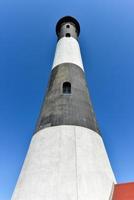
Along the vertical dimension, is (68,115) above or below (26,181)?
above

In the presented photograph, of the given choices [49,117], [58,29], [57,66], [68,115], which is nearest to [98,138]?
[68,115]

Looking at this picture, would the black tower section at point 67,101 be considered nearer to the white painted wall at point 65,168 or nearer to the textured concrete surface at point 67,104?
the textured concrete surface at point 67,104

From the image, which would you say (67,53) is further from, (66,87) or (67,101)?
(67,101)

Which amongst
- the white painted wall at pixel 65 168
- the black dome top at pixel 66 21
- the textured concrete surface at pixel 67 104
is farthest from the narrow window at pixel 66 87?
the black dome top at pixel 66 21

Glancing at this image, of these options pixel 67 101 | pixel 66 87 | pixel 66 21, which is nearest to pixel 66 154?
pixel 67 101

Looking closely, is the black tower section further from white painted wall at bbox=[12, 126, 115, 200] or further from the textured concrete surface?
white painted wall at bbox=[12, 126, 115, 200]

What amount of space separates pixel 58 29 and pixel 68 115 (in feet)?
26.6

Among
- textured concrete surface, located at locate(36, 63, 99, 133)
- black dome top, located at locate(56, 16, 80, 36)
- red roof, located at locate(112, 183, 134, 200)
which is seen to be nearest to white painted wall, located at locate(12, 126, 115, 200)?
red roof, located at locate(112, 183, 134, 200)

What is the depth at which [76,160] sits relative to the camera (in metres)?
6.98

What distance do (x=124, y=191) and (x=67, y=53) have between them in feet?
24.3

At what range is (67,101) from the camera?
8.89 meters

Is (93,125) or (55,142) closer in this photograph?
(55,142)

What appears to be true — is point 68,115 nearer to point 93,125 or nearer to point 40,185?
point 93,125

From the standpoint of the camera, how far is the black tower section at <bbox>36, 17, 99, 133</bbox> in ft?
27.3
